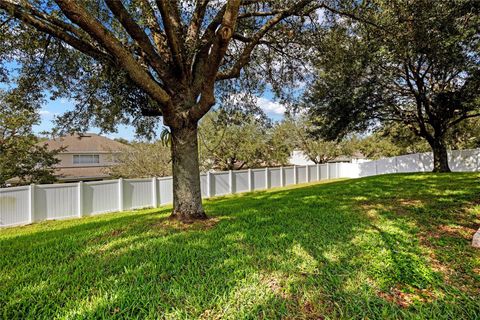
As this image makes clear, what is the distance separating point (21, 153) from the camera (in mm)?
11742

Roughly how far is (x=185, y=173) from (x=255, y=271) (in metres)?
2.33

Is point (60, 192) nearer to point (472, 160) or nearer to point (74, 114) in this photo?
point (74, 114)

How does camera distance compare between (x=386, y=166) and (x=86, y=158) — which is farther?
(x=86, y=158)

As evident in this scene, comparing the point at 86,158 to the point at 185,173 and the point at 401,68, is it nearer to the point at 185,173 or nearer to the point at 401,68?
the point at 185,173

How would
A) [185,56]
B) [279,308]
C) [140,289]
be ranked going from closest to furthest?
[279,308]
[140,289]
[185,56]

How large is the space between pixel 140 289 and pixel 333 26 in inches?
262

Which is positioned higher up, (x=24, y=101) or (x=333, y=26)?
A: (x=333, y=26)

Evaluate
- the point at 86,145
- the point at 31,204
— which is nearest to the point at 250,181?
the point at 31,204

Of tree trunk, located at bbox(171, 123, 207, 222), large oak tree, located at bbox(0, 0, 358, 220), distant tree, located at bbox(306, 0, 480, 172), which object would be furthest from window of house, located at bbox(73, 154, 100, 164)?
tree trunk, located at bbox(171, 123, 207, 222)

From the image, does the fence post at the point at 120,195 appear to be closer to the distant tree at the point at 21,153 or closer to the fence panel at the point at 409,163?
the distant tree at the point at 21,153

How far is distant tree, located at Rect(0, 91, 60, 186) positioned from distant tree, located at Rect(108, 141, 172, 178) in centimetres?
495

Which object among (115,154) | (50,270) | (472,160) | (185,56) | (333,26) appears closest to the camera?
(50,270)

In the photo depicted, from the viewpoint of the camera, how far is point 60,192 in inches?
334

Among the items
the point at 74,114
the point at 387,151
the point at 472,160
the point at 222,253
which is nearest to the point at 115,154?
the point at 74,114
